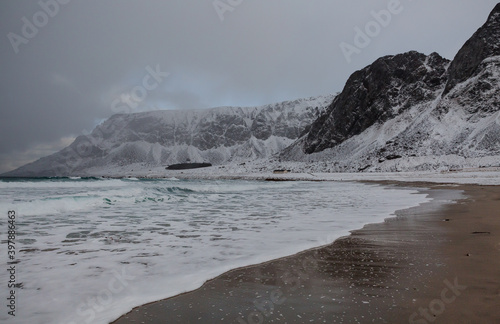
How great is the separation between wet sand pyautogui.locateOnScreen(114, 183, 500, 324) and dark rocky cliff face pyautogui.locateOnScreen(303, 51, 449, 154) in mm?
140294

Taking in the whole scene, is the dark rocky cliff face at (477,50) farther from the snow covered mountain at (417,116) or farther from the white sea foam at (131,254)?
the white sea foam at (131,254)

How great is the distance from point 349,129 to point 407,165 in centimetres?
6327

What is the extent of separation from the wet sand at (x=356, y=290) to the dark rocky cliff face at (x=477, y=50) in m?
128

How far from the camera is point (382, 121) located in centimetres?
13525

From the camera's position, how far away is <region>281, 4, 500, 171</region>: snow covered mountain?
87.8 meters

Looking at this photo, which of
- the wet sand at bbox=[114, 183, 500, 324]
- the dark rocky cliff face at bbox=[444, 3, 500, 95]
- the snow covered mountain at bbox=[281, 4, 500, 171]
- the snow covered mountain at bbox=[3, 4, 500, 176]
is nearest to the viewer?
the wet sand at bbox=[114, 183, 500, 324]

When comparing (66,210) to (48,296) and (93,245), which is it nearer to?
(93,245)

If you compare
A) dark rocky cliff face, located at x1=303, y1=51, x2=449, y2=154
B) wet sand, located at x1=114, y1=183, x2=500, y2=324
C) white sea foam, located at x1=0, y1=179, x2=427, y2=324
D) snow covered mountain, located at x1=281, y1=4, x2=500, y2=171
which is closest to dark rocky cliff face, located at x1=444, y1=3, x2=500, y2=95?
snow covered mountain, located at x1=281, y1=4, x2=500, y2=171

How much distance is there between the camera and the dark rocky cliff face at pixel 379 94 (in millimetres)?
133625

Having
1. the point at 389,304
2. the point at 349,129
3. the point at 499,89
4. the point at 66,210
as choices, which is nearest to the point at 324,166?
the point at 349,129

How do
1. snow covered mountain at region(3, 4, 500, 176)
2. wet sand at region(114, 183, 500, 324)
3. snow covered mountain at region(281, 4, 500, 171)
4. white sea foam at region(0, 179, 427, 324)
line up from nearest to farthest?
1. wet sand at region(114, 183, 500, 324)
2. white sea foam at region(0, 179, 427, 324)
3. snow covered mountain at region(281, 4, 500, 171)
4. snow covered mountain at region(3, 4, 500, 176)

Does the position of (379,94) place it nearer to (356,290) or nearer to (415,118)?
(415,118)

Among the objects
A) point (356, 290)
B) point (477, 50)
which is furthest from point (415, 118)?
point (356, 290)

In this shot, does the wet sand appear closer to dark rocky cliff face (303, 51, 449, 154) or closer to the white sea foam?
the white sea foam
